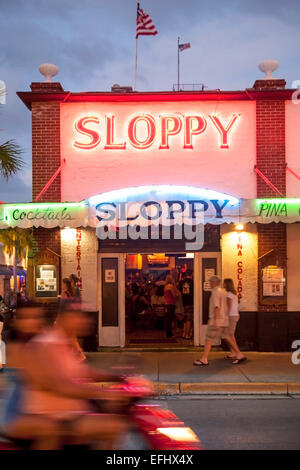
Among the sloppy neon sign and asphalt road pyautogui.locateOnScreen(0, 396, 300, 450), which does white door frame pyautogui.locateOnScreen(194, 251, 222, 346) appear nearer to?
the sloppy neon sign

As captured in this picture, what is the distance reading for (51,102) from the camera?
13.2 m

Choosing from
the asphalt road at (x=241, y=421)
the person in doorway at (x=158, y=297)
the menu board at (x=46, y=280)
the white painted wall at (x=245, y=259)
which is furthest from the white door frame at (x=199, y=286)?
the asphalt road at (x=241, y=421)

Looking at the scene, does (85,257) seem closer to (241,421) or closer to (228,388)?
(228,388)

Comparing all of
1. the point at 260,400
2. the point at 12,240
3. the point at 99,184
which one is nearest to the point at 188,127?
the point at 99,184

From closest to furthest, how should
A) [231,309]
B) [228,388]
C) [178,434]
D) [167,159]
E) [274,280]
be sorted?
[178,434], [228,388], [231,309], [274,280], [167,159]

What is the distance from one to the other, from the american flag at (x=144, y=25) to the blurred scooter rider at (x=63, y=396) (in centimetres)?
1184

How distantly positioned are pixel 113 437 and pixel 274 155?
9941 millimetres

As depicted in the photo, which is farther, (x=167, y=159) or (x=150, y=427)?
(x=167, y=159)

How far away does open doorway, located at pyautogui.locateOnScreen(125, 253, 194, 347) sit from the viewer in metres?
14.5

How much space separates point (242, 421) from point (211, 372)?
3262mm

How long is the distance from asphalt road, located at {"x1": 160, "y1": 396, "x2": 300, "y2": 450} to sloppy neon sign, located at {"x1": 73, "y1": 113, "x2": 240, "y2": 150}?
6.43 meters

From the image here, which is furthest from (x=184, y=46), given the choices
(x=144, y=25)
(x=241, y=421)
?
(x=241, y=421)

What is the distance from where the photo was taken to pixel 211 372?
1063cm

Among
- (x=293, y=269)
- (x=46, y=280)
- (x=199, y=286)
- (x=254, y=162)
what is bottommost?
(x=199, y=286)
